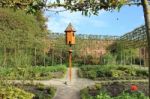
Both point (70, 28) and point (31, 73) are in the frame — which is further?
point (70, 28)

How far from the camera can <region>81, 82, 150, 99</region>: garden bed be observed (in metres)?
12.9

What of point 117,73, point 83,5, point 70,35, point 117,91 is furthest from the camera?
point 70,35

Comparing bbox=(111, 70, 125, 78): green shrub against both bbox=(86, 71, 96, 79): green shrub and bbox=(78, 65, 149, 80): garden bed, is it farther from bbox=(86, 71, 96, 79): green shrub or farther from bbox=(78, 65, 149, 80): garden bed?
bbox=(86, 71, 96, 79): green shrub

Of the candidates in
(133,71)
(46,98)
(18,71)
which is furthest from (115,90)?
(133,71)

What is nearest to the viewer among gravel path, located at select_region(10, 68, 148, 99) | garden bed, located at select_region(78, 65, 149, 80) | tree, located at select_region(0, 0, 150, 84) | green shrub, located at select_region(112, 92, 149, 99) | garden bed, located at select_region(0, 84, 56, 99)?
tree, located at select_region(0, 0, 150, 84)

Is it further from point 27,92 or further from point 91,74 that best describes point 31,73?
point 27,92

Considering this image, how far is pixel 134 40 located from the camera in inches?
1150

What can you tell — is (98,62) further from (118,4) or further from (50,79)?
(118,4)

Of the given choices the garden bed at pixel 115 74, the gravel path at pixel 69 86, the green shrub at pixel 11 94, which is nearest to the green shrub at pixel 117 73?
the garden bed at pixel 115 74

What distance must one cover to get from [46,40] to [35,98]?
17158 mm

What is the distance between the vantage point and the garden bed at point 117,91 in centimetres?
1289

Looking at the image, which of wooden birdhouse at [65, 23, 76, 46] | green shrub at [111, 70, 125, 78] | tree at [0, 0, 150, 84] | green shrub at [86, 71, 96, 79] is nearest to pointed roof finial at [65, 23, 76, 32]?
wooden birdhouse at [65, 23, 76, 46]

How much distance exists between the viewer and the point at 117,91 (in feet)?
47.2

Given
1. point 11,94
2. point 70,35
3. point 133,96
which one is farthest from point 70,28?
point 11,94
